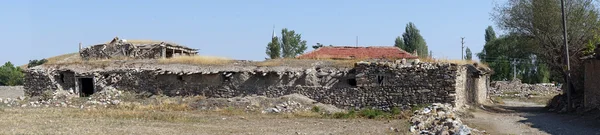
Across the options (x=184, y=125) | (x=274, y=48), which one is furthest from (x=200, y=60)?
(x=274, y=48)

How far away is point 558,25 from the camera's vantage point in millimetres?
30672

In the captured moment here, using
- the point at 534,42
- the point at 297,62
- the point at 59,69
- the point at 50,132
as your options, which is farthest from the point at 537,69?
the point at 50,132

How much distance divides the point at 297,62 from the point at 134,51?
1095 centimetres

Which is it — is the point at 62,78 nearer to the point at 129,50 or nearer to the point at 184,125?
the point at 129,50

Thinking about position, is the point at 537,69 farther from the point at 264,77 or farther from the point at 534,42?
the point at 264,77

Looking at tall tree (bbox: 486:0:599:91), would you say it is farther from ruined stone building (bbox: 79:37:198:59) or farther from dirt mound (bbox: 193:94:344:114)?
ruined stone building (bbox: 79:37:198:59)

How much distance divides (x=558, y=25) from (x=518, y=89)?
21971 millimetres

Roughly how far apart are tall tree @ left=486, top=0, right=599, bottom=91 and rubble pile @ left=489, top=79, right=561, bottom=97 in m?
17.5

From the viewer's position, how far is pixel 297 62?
91.4ft

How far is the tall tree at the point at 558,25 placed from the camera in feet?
99.9

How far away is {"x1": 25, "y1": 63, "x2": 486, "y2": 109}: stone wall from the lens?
24844mm

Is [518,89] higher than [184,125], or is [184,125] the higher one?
[184,125]

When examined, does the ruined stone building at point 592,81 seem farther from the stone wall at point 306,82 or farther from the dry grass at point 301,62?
the dry grass at point 301,62

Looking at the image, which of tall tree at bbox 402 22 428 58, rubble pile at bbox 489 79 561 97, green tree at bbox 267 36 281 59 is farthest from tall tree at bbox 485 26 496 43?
green tree at bbox 267 36 281 59
